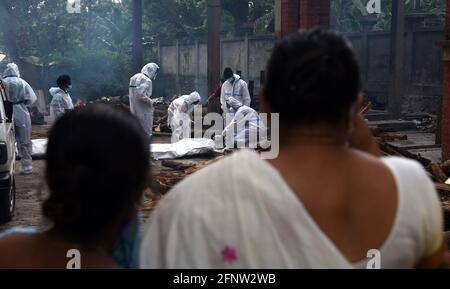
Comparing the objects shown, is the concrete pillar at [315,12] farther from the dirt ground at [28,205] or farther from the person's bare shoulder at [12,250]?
the person's bare shoulder at [12,250]

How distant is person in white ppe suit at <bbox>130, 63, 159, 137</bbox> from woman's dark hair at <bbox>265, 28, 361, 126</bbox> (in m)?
12.7

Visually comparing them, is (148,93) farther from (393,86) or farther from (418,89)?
(418,89)

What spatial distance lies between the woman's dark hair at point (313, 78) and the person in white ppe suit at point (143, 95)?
12.7 m

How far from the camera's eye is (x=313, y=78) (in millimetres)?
1674

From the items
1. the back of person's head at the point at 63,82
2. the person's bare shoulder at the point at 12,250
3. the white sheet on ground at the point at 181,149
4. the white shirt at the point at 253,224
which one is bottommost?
the white sheet on ground at the point at 181,149

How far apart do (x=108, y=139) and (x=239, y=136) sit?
11.0m

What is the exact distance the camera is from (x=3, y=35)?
1062 inches

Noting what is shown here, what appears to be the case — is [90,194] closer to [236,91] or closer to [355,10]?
[236,91]

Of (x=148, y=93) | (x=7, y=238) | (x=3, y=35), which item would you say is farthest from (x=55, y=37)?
(x=7, y=238)

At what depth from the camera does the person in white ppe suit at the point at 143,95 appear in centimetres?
1436

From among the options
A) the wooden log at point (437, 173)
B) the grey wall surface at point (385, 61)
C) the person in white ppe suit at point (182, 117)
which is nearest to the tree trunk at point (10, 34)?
the grey wall surface at point (385, 61)

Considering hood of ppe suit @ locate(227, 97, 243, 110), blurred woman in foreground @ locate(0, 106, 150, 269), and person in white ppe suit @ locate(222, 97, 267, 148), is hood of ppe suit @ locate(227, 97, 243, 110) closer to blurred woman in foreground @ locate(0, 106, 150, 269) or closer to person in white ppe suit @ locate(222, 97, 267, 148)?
person in white ppe suit @ locate(222, 97, 267, 148)

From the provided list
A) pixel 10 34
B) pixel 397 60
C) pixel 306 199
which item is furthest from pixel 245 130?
pixel 10 34
